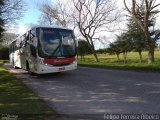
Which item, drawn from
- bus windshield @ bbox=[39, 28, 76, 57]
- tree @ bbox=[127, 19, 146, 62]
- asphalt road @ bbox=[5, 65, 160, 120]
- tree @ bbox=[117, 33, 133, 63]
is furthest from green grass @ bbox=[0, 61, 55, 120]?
tree @ bbox=[117, 33, 133, 63]

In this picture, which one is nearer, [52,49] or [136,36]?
[52,49]

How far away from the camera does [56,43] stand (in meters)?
18.8

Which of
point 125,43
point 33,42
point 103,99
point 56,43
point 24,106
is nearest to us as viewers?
point 24,106

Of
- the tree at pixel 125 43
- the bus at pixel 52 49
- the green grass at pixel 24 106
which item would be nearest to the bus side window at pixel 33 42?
the bus at pixel 52 49

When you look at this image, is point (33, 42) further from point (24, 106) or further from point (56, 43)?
point (24, 106)

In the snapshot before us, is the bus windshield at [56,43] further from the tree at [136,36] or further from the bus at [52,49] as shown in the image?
the tree at [136,36]

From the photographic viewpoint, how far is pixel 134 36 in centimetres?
5084

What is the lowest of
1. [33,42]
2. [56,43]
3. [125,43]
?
[56,43]

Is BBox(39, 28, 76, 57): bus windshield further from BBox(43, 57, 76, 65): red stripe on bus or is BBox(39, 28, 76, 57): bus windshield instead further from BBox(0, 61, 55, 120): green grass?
BBox(0, 61, 55, 120): green grass

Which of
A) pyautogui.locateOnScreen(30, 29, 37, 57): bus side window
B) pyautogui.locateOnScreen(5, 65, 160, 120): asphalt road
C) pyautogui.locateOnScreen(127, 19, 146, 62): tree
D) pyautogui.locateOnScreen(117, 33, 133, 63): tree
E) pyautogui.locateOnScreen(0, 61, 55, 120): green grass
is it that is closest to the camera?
pyautogui.locateOnScreen(0, 61, 55, 120): green grass

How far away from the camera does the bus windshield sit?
18453 millimetres

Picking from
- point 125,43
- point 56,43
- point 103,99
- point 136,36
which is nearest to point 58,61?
point 56,43

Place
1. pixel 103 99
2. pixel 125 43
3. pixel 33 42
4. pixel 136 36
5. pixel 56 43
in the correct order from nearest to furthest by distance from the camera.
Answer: pixel 103 99, pixel 56 43, pixel 33 42, pixel 136 36, pixel 125 43

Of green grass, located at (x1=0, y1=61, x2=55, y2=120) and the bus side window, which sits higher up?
the bus side window
